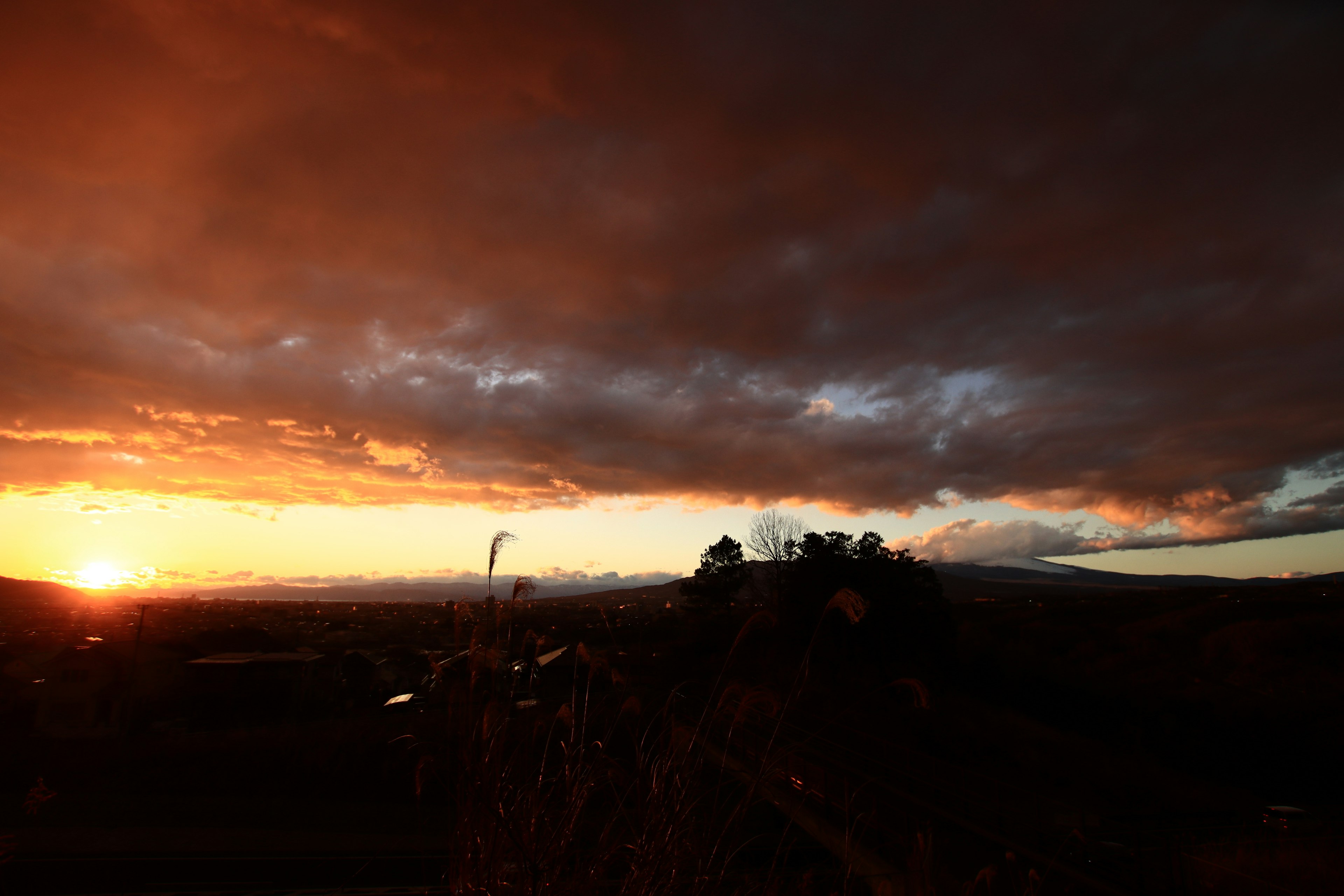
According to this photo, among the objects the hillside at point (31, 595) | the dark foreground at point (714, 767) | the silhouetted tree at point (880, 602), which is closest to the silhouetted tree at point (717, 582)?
the dark foreground at point (714, 767)

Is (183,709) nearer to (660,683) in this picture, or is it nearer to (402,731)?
(402,731)

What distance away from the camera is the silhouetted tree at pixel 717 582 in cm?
5181

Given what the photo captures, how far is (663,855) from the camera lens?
436 cm

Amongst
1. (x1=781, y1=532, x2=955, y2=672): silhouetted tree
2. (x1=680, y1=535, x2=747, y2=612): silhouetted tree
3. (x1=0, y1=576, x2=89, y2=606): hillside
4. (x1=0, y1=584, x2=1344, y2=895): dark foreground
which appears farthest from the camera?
(x1=0, y1=576, x2=89, y2=606): hillside

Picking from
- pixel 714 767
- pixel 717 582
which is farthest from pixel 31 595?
pixel 714 767

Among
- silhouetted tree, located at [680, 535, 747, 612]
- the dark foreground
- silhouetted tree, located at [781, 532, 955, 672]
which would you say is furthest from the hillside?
silhouetted tree, located at [781, 532, 955, 672]

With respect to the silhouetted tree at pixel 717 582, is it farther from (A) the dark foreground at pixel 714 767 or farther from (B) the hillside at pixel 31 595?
(B) the hillside at pixel 31 595

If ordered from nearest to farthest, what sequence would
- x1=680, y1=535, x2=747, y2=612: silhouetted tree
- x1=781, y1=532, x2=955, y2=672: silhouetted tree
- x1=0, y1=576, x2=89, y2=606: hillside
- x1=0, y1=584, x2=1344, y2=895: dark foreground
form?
x1=0, y1=584, x2=1344, y2=895: dark foreground → x1=781, y1=532, x2=955, y2=672: silhouetted tree → x1=680, y1=535, x2=747, y2=612: silhouetted tree → x1=0, y1=576, x2=89, y2=606: hillside

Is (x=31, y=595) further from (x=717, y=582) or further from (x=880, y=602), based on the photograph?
(x=880, y=602)

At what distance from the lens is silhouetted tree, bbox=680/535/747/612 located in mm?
51812

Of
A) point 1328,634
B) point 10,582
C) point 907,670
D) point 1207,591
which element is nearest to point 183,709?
point 907,670

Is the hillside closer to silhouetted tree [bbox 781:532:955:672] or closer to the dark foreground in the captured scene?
the dark foreground

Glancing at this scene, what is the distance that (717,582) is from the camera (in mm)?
52031

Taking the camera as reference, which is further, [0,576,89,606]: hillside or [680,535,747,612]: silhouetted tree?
[0,576,89,606]: hillside
